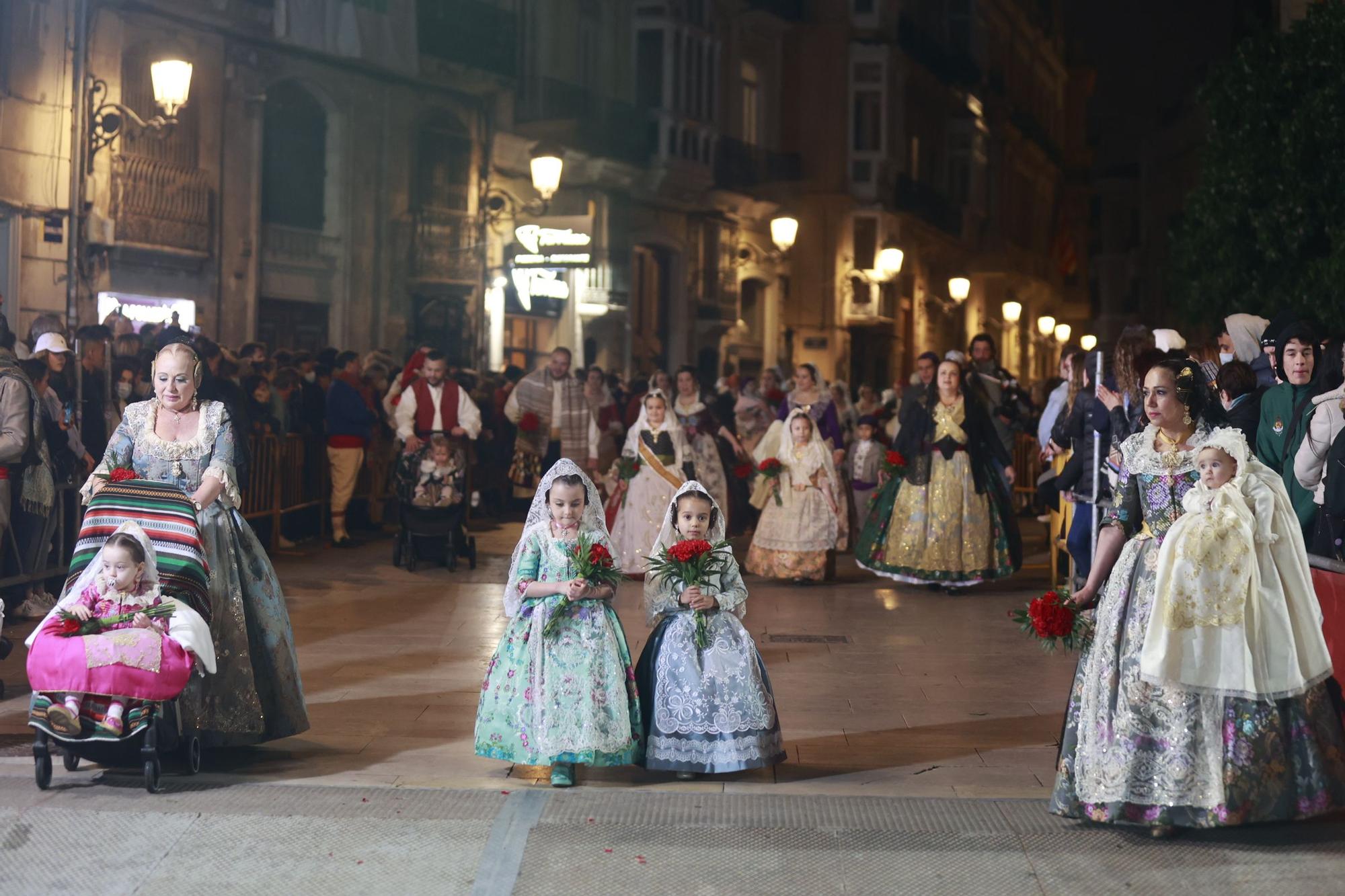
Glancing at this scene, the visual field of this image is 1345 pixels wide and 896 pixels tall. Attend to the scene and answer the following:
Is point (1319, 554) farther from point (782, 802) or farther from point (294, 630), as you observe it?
point (294, 630)

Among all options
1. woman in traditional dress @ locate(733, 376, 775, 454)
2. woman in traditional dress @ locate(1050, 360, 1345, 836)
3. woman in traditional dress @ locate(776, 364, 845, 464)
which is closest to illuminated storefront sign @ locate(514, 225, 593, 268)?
woman in traditional dress @ locate(733, 376, 775, 454)

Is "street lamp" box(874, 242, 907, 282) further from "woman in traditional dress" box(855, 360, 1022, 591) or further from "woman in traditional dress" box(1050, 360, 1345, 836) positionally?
"woman in traditional dress" box(1050, 360, 1345, 836)

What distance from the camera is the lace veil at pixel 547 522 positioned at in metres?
6.59

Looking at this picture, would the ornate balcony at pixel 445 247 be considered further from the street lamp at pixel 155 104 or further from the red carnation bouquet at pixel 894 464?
the red carnation bouquet at pixel 894 464

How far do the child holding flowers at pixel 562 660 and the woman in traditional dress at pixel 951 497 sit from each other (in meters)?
6.71

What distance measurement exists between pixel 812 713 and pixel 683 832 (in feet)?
7.26

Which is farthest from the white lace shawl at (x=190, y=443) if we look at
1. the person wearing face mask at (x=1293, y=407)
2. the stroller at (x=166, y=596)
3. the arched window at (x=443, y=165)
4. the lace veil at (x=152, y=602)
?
the arched window at (x=443, y=165)

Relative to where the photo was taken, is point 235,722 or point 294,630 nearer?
point 235,722

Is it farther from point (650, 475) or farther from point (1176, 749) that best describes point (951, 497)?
point (1176, 749)

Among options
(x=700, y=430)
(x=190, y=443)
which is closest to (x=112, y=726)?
(x=190, y=443)

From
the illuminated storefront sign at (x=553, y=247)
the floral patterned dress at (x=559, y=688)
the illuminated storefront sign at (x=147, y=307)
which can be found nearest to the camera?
the floral patterned dress at (x=559, y=688)

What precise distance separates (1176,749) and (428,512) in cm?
856

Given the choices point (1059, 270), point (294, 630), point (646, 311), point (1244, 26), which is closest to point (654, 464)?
point (294, 630)

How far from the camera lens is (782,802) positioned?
20.6 feet
